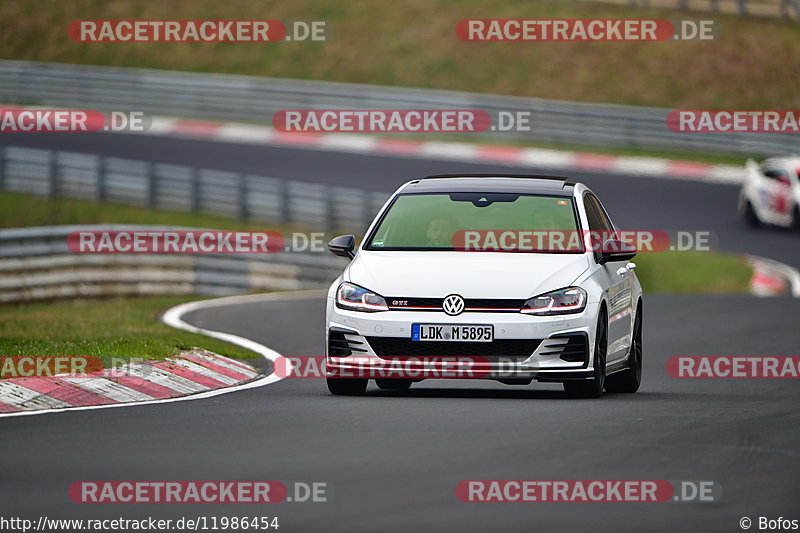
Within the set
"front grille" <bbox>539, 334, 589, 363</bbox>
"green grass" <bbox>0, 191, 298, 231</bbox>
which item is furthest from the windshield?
"green grass" <bbox>0, 191, 298, 231</bbox>

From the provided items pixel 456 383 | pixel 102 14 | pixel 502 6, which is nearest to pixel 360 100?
pixel 502 6

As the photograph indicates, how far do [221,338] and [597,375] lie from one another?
5.56 metres

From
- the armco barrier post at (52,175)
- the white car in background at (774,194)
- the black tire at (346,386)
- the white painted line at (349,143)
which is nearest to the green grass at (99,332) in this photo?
the black tire at (346,386)

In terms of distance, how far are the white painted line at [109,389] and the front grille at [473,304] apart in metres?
1.96

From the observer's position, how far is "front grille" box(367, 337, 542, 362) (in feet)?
38.1

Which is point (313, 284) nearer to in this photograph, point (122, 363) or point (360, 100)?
point (122, 363)

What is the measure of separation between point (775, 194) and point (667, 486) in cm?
2442

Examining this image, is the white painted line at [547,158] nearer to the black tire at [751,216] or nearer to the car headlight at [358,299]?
the black tire at [751,216]

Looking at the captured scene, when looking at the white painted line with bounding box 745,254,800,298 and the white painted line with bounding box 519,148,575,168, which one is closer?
the white painted line with bounding box 745,254,800,298

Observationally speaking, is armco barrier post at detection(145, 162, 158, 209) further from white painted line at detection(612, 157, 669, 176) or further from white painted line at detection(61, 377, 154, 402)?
white painted line at detection(61, 377, 154, 402)

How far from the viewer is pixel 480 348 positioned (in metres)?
11.6

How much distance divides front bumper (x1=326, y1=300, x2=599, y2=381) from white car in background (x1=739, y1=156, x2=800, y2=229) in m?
20.5

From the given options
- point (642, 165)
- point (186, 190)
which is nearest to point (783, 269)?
point (186, 190)

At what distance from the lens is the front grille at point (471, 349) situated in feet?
38.1
